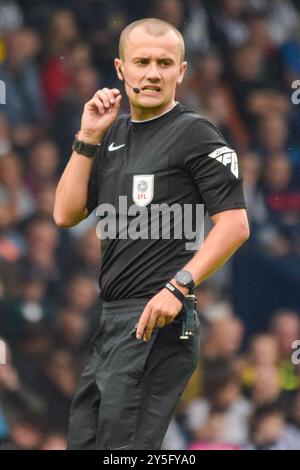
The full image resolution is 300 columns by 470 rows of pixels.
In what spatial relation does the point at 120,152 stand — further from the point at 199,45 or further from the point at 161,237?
the point at 199,45

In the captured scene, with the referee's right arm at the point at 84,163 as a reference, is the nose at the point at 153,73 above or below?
above

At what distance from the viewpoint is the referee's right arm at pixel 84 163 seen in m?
4.23

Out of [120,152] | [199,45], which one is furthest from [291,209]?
[120,152]

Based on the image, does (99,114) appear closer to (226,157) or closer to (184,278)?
(226,157)

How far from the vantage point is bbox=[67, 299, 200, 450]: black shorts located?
404 cm

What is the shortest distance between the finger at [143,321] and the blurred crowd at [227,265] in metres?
2.82

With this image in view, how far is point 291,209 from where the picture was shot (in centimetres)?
738
